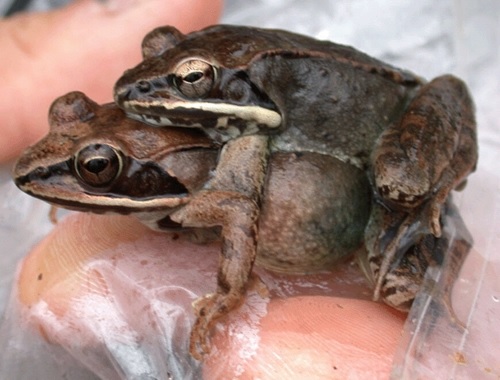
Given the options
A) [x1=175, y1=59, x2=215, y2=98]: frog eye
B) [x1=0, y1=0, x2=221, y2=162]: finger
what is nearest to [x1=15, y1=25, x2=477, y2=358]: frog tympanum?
[x1=175, y1=59, x2=215, y2=98]: frog eye

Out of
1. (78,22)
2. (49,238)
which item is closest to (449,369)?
(49,238)

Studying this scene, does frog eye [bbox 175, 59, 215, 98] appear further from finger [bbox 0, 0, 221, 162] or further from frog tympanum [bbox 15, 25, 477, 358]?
finger [bbox 0, 0, 221, 162]

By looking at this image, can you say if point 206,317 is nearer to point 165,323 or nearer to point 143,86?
point 165,323

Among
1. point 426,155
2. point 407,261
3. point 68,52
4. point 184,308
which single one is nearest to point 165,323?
point 184,308

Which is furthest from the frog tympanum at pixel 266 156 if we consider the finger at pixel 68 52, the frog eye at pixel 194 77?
the finger at pixel 68 52

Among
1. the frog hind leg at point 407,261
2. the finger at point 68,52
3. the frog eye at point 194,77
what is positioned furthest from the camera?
the finger at point 68,52

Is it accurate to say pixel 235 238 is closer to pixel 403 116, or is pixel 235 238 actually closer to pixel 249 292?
pixel 249 292

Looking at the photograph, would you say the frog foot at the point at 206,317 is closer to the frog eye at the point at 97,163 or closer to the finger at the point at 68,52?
the frog eye at the point at 97,163
